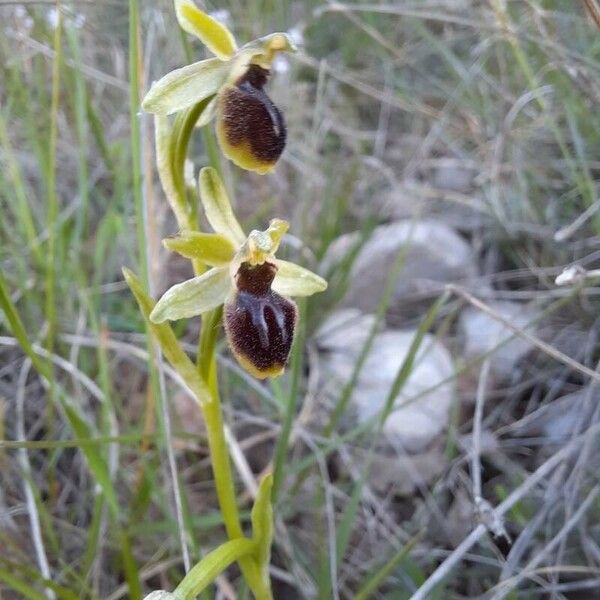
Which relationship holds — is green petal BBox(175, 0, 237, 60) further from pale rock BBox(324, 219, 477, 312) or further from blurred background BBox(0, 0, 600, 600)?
pale rock BBox(324, 219, 477, 312)

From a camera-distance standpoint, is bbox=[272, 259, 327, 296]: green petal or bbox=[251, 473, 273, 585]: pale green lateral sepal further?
bbox=[272, 259, 327, 296]: green petal

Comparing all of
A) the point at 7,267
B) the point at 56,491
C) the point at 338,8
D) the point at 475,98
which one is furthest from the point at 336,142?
the point at 56,491

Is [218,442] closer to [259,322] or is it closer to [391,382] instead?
[259,322]

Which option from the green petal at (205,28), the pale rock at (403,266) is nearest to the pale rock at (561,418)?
the pale rock at (403,266)

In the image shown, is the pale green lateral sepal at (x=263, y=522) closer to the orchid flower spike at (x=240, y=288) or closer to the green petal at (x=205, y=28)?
the orchid flower spike at (x=240, y=288)

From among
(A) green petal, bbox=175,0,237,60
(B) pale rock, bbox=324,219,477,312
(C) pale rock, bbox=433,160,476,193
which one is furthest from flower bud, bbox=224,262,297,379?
(C) pale rock, bbox=433,160,476,193

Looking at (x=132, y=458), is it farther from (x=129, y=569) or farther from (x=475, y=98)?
(x=475, y=98)
